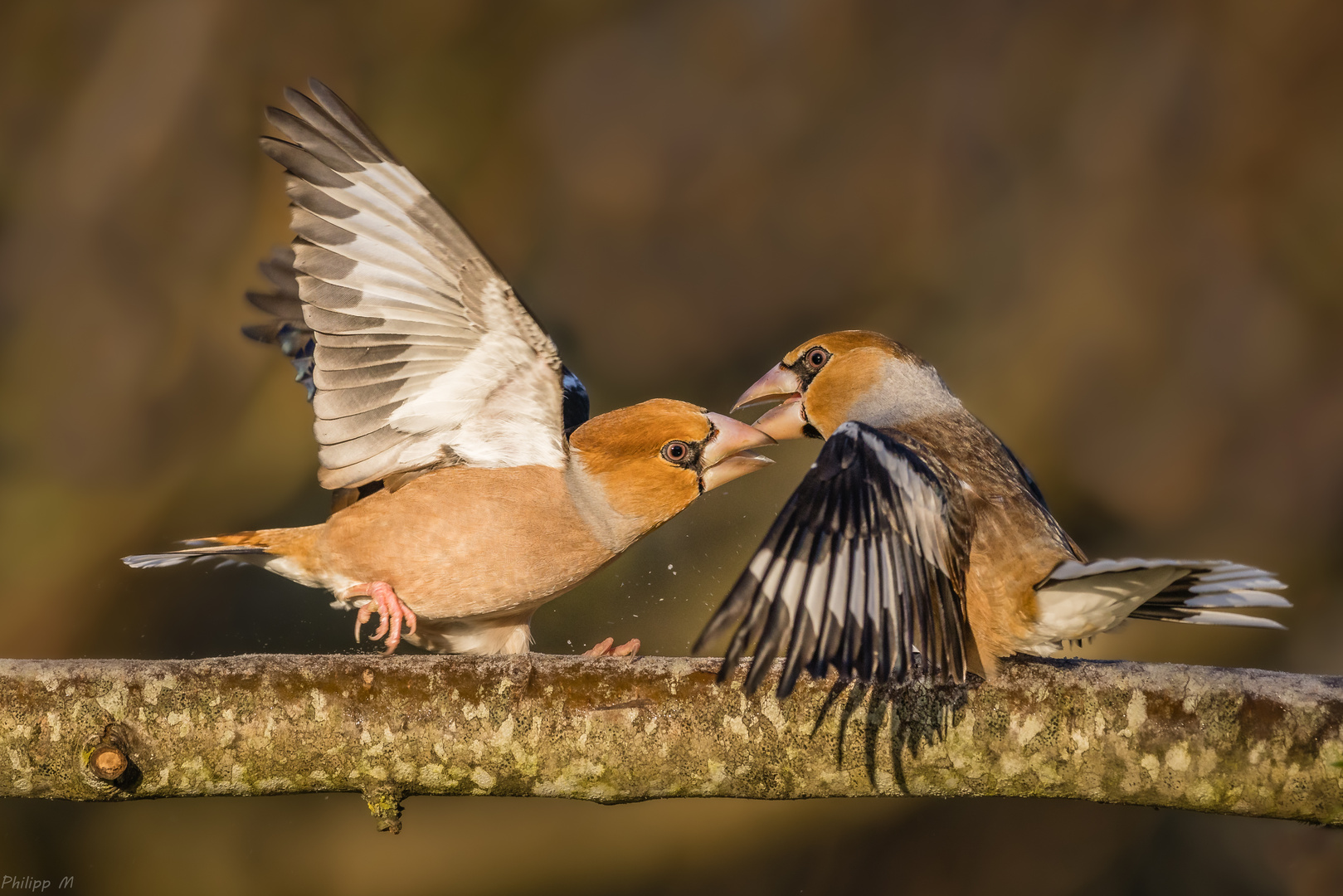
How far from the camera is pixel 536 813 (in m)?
4.78

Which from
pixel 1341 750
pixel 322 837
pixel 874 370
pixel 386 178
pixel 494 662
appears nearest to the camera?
pixel 1341 750

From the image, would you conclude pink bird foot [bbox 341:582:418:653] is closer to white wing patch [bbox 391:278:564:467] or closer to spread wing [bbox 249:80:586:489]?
spread wing [bbox 249:80:586:489]

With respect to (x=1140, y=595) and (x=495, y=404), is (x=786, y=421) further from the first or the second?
(x=1140, y=595)

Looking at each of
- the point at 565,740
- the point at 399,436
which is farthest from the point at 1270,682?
the point at 399,436

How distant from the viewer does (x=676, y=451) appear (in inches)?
98.7

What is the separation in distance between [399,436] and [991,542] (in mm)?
1372

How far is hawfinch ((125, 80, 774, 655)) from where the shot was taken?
2.20 meters

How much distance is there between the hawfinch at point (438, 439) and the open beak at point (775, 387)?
169mm

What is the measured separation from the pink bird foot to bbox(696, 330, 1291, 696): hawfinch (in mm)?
1146

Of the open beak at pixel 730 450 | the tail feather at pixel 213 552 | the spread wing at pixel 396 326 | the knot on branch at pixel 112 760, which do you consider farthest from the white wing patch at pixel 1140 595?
the tail feather at pixel 213 552

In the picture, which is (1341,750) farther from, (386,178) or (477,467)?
(386,178)

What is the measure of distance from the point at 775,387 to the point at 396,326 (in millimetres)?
955

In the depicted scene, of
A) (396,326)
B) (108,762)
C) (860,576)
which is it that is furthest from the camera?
(396,326)

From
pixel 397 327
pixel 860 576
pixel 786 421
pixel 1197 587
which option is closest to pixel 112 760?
pixel 397 327
